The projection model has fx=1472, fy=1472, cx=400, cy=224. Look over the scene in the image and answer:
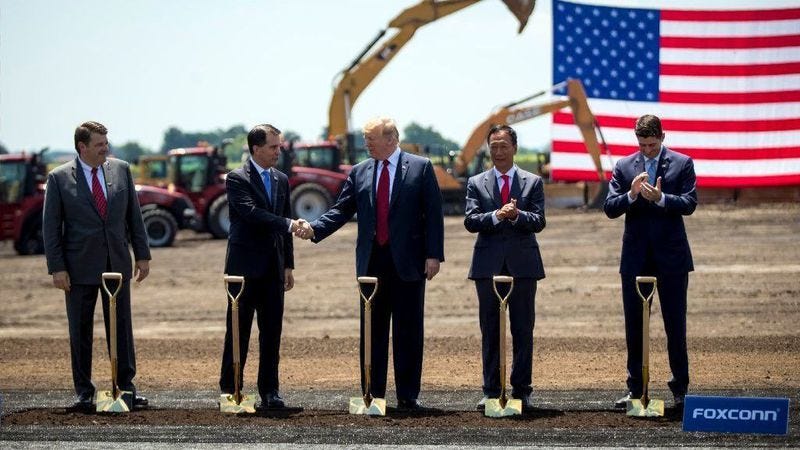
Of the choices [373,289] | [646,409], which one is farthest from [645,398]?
[373,289]

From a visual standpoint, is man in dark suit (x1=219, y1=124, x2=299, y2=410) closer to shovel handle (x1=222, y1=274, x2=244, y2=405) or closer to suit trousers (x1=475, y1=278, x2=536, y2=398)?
shovel handle (x1=222, y1=274, x2=244, y2=405)

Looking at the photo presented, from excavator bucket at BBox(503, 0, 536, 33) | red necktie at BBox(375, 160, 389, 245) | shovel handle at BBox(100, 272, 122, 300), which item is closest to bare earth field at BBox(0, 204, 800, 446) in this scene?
shovel handle at BBox(100, 272, 122, 300)

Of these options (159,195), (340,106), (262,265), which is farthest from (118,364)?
(340,106)

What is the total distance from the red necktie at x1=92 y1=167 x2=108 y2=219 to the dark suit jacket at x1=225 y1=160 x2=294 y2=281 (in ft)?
2.97

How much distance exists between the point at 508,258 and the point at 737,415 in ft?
6.52

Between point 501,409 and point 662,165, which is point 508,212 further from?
point 501,409

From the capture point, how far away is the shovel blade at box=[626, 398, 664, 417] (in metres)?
9.30

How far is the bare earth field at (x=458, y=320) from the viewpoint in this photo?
12023mm

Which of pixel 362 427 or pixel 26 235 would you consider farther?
pixel 26 235

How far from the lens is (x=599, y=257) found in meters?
25.1

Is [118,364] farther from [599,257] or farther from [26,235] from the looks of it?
[26,235]

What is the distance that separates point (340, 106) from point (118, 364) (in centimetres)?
2968

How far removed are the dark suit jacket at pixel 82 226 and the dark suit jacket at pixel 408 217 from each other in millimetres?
1624

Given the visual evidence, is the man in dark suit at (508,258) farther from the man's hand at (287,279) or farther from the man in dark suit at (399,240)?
the man's hand at (287,279)
